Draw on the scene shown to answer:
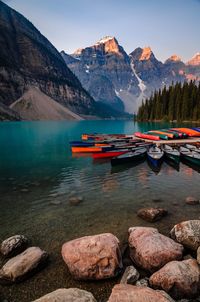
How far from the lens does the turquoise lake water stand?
739cm

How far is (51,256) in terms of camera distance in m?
8.54

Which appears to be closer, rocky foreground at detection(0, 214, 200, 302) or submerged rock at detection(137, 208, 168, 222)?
rocky foreground at detection(0, 214, 200, 302)

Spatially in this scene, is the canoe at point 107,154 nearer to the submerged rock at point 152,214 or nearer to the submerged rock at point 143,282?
the submerged rock at point 152,214

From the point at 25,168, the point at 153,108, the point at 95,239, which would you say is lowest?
the point at 25,168

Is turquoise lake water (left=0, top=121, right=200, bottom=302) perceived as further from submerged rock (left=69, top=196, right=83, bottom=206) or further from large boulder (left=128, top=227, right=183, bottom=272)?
large boulder (left=128, top=227, right=183, bottom=272)

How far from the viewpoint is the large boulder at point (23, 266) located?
7.08 meters

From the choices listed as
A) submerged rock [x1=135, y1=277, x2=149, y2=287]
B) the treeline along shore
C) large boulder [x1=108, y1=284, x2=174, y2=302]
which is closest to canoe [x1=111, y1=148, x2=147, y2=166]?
submerged rock [x1=135, y1=277, x2=149, y2=287]

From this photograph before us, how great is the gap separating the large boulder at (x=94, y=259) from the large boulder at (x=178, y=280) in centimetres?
139

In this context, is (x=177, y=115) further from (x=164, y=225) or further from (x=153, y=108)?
(x=164, y=225)

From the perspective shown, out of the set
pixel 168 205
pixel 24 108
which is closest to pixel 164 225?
pixel 168 205

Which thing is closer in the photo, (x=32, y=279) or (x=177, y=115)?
(x=32, y=279)

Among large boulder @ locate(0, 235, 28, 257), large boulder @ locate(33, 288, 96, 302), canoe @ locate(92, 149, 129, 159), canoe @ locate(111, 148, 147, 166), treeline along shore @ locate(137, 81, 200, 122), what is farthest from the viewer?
treeline along shore @ locate(137, 81, 200, 122)

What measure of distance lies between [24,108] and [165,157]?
193 metres

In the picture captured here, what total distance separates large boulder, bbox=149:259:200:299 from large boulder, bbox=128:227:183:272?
26.5 inches
